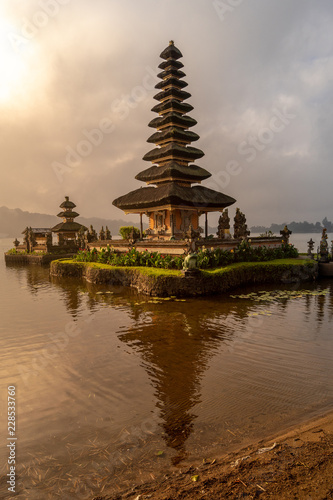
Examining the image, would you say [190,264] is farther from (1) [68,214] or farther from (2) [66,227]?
(1) [68,214]

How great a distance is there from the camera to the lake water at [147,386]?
4.21m

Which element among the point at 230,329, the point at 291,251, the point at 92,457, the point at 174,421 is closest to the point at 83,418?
the point at 92,457

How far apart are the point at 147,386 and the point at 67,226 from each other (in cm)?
4330

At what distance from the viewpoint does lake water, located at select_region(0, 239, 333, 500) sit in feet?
13.8

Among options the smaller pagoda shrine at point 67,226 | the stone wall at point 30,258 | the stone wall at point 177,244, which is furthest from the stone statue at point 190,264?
the smaller pagoda shrine at point 67,226

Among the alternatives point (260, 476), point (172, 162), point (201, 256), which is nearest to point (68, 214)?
point (172, 162)

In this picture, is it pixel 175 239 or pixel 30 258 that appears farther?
pixel 30 258

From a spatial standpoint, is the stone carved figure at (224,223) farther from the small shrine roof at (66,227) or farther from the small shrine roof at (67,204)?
the small shrine roof at (67,204)

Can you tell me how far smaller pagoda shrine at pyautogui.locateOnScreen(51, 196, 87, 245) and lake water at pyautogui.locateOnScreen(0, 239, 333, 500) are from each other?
34595 mm

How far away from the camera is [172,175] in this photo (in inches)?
963

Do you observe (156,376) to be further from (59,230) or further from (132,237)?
(59,230)

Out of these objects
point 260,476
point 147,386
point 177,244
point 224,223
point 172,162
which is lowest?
point 147,386

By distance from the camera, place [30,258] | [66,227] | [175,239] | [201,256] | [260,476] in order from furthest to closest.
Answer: [66,227]
[30,258]
[175,239]
[201,256]
[260,476]

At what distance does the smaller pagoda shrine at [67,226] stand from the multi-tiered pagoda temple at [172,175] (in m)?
21.0
